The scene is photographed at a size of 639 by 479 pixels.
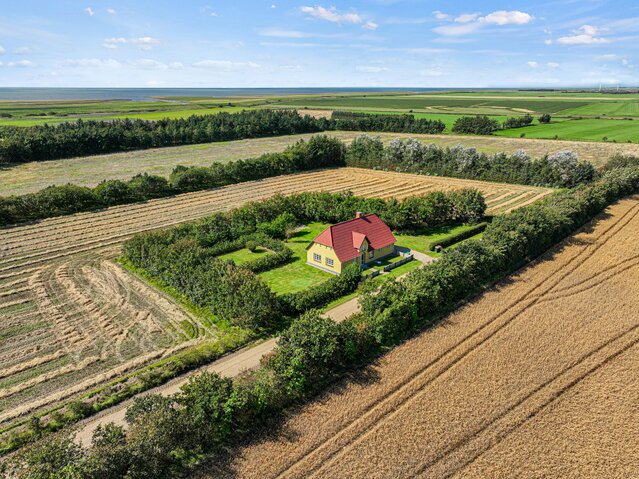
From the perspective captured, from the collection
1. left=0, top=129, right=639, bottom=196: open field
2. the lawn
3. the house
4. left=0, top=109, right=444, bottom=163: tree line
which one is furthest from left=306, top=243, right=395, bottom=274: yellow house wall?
left=0, top=109, right=444, bottom=163: tree line

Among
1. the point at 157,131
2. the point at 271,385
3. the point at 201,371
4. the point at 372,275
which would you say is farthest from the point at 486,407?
the point at 157,131

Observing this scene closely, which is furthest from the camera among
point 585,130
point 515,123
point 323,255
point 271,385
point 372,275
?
point 515,123

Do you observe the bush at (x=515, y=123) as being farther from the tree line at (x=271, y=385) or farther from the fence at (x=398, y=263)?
the fence at (x=398, y=263)

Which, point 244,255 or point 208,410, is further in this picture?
point 244,255

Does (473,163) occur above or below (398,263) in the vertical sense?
above

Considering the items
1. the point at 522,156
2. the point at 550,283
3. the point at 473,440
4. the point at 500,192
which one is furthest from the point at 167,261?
the point at 522,156

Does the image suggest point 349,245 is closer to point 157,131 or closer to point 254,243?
point 254,243

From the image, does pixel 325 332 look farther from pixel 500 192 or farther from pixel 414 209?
pixel 500 192
